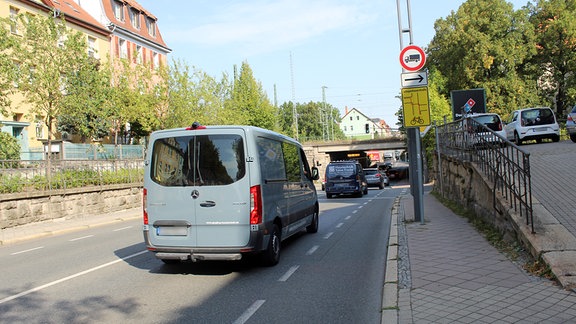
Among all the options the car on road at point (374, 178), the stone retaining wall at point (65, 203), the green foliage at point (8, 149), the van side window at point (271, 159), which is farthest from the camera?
the car on road at point (374, 178)

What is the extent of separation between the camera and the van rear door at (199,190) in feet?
23.3

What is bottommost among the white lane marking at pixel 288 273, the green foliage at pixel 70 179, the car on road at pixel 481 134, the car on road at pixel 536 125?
the white lane marking at pixel 288 273

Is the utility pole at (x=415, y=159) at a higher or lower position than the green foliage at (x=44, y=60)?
lower

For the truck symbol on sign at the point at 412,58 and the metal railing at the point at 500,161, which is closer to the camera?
the metal railing at the point at 500,161

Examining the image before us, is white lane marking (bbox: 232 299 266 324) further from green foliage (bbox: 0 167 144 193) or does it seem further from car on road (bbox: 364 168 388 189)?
car on road (bbox: 364 168 388 189)

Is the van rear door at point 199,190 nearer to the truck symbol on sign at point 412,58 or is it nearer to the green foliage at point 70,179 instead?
the truck symbol on sign at point 412,58

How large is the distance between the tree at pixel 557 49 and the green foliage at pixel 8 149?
4256 cm

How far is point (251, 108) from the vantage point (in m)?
55.0

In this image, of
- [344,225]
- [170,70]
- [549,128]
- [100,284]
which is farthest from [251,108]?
[100,284]

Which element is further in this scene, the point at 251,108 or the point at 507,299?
the point at 251,108

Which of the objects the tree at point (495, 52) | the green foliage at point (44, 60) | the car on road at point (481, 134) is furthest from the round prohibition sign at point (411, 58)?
the tree at point (495, 52)

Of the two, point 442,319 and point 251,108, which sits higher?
point 251,108

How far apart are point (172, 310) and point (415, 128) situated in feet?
26.2

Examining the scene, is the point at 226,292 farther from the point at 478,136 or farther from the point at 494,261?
the point at 478,136
